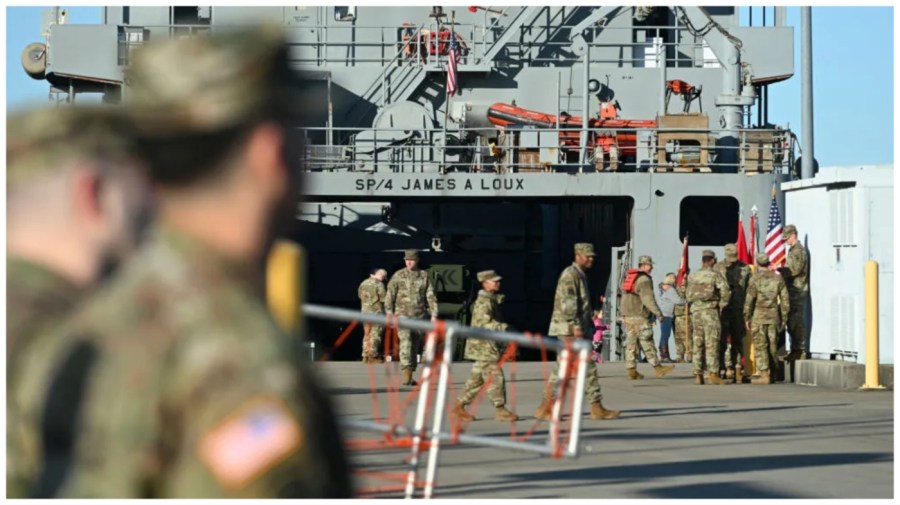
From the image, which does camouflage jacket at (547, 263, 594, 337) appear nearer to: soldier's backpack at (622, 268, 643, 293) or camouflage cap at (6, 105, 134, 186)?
soldier's backpack at (622, 268, 643, 293)

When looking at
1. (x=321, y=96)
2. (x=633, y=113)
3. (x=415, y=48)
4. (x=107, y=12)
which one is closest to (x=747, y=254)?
(x=633, y=113)

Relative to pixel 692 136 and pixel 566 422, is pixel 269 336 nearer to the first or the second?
pixel 566 422

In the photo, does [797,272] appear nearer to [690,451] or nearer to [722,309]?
[722,309]

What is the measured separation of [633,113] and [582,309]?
18.0 meters

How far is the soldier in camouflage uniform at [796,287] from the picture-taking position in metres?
18.0

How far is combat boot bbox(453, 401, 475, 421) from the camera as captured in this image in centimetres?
1232

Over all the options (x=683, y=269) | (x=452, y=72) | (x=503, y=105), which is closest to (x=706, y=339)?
(x=683, y=269)

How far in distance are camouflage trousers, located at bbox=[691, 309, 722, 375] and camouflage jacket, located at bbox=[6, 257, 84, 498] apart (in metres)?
15.3

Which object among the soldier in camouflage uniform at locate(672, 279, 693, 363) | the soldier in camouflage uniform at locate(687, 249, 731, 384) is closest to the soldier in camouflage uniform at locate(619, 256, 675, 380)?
the soldier in camouflage uniform at locate(687, 249, 731, 384)

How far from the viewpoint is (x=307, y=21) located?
30.4 meters

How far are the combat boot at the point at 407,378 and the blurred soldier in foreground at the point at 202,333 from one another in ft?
47.8

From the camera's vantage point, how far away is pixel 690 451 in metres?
10.5

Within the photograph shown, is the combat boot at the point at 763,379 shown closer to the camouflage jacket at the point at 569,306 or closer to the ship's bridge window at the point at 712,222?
the camouflage jacket at the point at 569,306

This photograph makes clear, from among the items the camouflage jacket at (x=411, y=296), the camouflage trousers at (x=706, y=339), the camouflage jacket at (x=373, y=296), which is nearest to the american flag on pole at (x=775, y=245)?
the camouflage trousers at (x=706, y=339)
